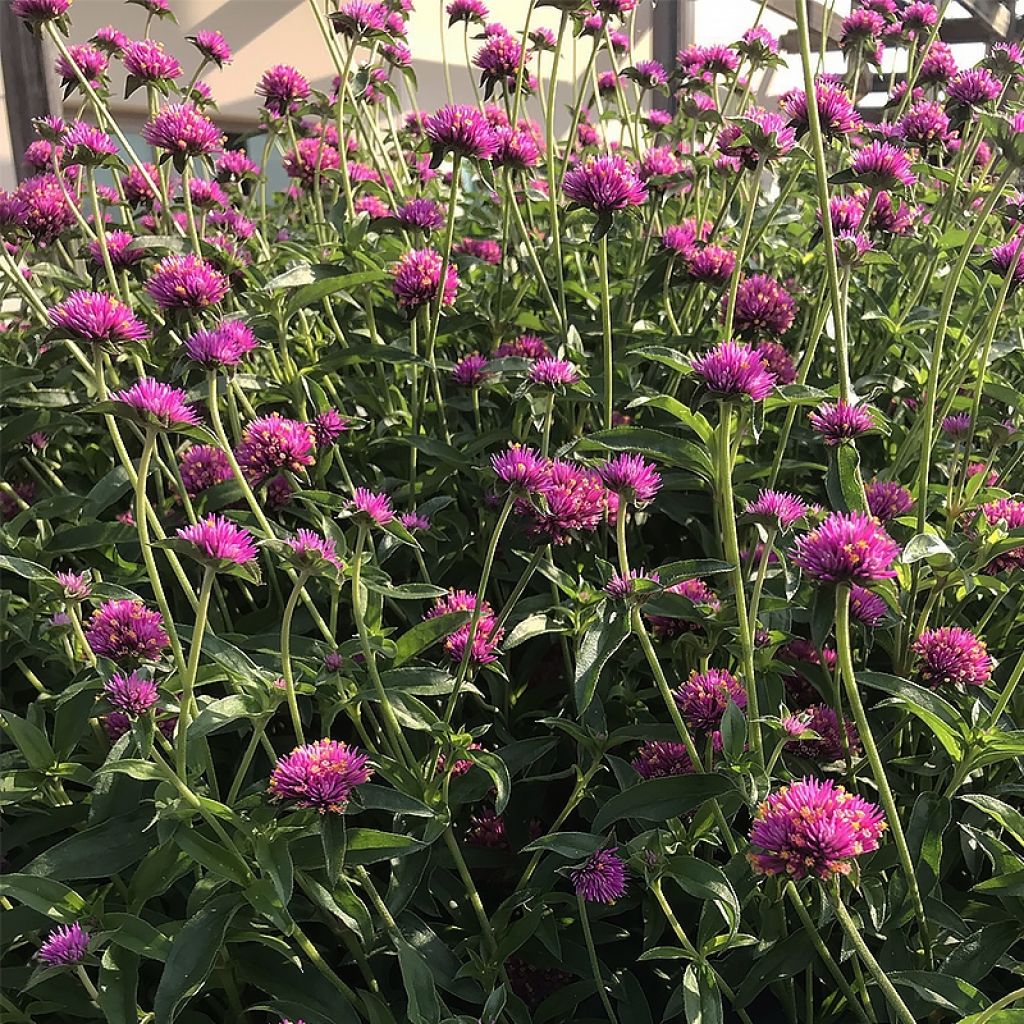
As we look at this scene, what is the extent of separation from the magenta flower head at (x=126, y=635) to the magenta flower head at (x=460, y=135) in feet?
2.49

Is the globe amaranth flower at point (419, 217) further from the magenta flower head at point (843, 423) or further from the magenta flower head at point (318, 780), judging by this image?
the magenta flower head at point (318, 780)

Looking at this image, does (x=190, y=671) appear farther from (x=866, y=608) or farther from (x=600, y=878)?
(x=866, y=608)

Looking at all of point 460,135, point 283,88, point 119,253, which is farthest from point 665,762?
point 283,88

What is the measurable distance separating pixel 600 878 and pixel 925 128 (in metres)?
1.52

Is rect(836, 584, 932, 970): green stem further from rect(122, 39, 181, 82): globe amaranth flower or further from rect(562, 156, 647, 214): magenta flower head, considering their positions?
rect(122, 39, 181, 82): globe amaranth flower

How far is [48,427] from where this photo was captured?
1.44 m

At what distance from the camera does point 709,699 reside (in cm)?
104

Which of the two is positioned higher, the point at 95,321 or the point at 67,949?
the point at 95,321

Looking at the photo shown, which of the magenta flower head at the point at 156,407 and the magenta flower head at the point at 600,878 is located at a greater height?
the magenta flower head at the point at 156,407

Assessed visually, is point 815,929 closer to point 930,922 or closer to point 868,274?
point 930,922

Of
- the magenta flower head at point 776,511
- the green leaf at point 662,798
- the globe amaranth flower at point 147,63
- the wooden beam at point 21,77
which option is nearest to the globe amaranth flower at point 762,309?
the magenta flower head at point 776,511

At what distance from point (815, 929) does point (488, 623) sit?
1.55 feet

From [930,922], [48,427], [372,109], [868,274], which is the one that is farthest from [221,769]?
[372,109]

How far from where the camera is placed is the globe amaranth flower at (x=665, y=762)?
1082 mm
